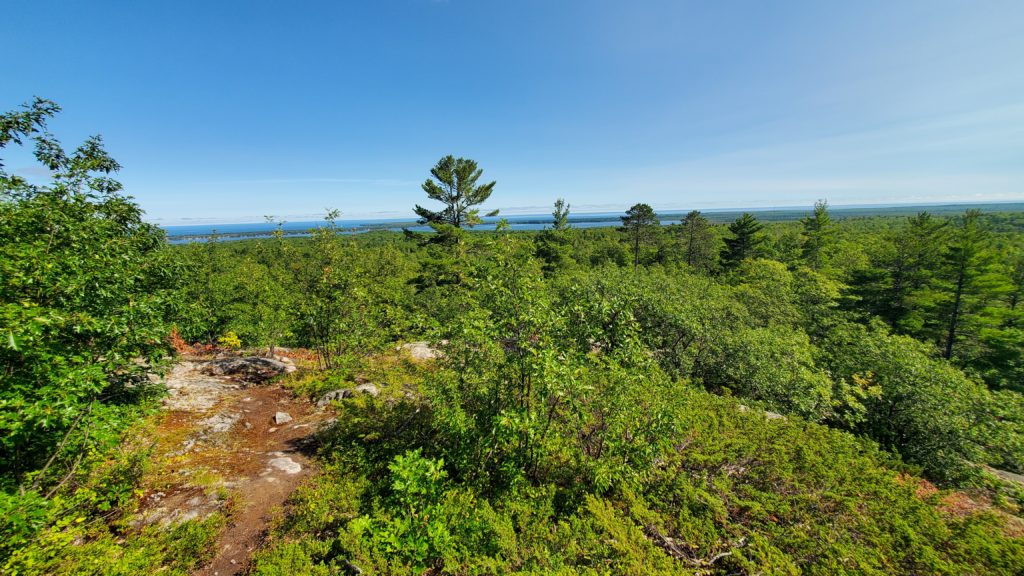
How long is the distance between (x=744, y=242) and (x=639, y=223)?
1270 cm

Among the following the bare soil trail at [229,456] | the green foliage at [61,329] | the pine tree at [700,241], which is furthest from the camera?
the pine tree at [700,241]

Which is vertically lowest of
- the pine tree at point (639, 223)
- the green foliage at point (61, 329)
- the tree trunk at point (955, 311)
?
the tree trunk at point (955, 311)

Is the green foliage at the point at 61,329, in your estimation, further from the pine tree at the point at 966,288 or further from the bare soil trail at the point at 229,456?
the pine tree at the point at 966,288

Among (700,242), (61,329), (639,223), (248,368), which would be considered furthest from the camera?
(700,242)

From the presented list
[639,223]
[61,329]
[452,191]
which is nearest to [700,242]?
[639,223]

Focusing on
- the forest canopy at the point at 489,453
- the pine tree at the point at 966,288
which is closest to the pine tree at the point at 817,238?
the pine tree at the point at 966,288

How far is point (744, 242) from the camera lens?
41000 mm

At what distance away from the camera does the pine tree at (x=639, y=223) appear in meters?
44.7

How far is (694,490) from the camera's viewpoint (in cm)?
587

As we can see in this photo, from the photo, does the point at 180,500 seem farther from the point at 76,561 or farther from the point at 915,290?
the point at 915,290

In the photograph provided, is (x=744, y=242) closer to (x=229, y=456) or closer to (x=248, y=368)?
(x=248, y=368)

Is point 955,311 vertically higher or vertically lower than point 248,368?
lower

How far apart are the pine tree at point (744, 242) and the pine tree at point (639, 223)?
9969 mm

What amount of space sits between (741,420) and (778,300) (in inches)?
683
